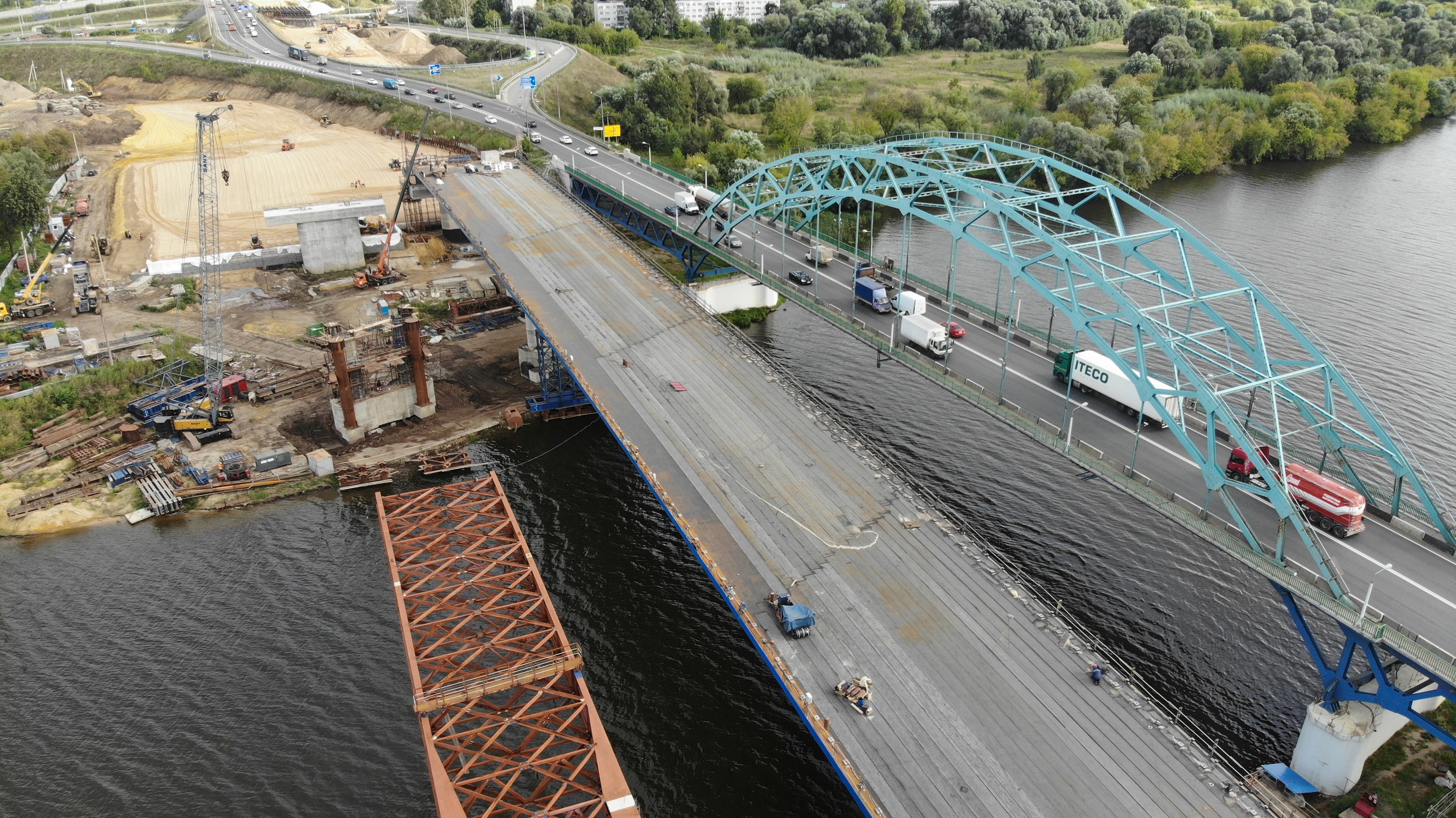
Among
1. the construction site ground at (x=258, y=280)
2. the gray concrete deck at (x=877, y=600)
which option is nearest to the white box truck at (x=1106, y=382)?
the gray concrete deck at (x=877, y=600)

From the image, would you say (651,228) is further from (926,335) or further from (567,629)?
(567,629)

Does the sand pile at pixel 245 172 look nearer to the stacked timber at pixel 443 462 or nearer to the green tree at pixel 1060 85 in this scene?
the stacked timber at pixel 443 462

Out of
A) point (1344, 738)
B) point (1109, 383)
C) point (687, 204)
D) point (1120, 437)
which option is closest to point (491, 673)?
point (1120, 437)

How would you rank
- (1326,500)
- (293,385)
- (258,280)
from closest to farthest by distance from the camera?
1. (1326,500)
2. (293,385)
3. (258,280)

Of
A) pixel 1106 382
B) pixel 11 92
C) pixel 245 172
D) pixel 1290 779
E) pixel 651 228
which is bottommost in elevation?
pixel 1290 779

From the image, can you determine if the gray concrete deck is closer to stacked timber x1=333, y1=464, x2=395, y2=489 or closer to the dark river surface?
the dark river surface

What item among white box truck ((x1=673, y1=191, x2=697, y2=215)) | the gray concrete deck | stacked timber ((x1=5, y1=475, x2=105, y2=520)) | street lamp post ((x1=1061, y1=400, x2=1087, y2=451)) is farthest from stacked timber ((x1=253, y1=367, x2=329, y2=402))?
street lamp post ((x1=1061, y1=400, x2=1087, y2=451))

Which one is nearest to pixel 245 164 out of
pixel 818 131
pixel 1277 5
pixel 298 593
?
pixel 818 131
